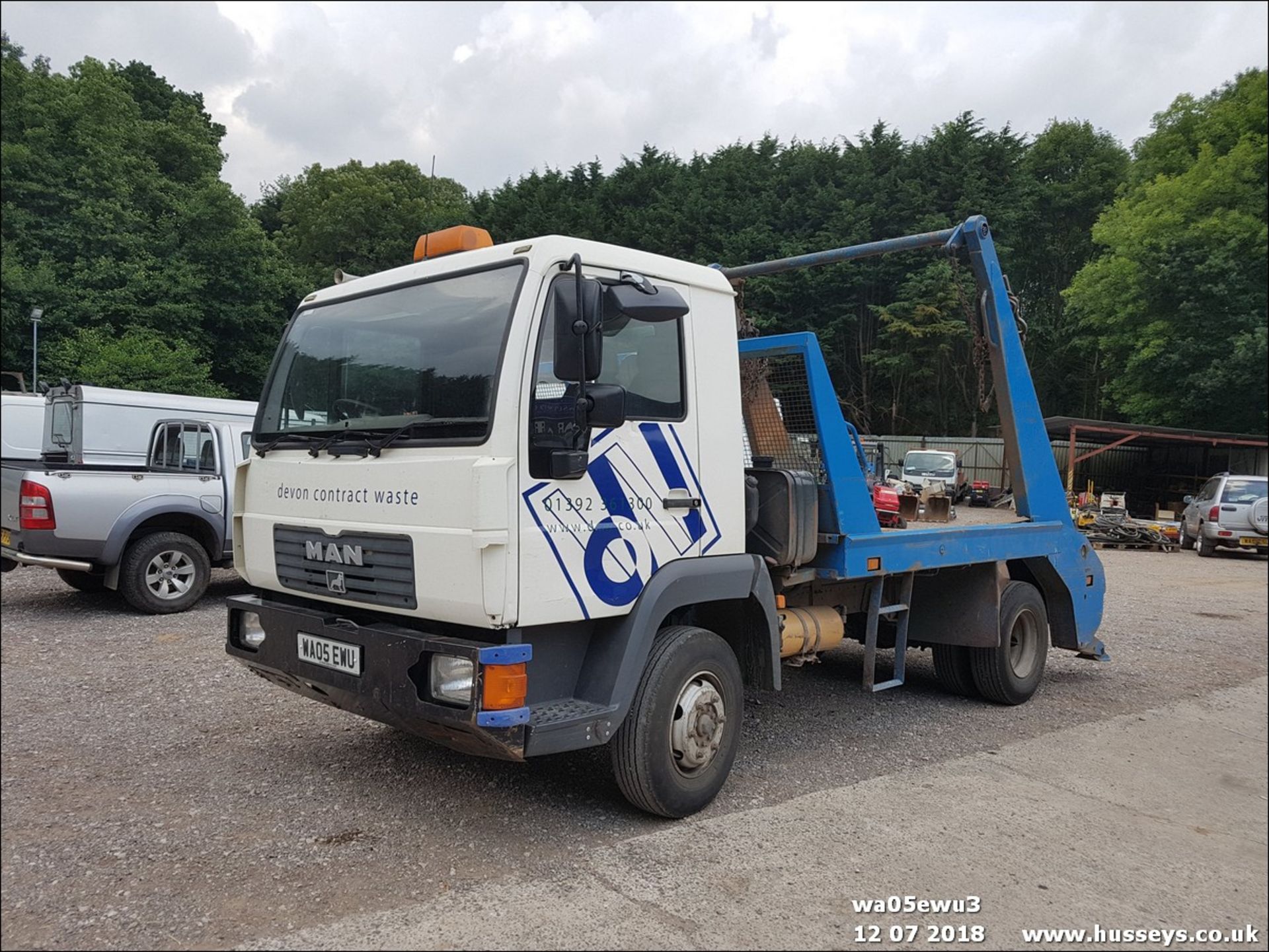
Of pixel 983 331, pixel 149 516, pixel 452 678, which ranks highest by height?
pixel 983 331

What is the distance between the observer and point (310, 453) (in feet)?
12.7

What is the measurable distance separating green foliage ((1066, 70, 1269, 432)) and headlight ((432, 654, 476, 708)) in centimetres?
235

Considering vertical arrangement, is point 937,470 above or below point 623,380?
below

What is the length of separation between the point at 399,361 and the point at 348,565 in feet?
2.84

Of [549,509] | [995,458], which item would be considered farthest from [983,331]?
[549,509]

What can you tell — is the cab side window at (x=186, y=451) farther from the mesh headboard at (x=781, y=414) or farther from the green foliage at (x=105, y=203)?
the green foliage at (x=105, y=203)

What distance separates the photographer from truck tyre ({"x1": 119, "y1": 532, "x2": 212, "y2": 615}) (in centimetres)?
825

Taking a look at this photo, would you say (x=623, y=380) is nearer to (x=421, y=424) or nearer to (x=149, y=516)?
(x=421, y=424)

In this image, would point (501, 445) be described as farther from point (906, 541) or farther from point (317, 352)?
point (906, 541)

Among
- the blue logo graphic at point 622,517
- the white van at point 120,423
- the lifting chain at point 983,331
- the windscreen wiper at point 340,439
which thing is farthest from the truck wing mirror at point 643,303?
the white van at point 120,423

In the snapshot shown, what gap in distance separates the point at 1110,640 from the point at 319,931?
8099 mm

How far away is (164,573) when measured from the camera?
27.9 feet

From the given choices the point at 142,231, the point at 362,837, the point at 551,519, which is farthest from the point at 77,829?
the point at 142,231

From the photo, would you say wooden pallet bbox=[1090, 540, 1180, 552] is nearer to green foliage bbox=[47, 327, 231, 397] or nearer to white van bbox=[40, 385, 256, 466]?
white van bbox=[40, 385, 256, 466]
